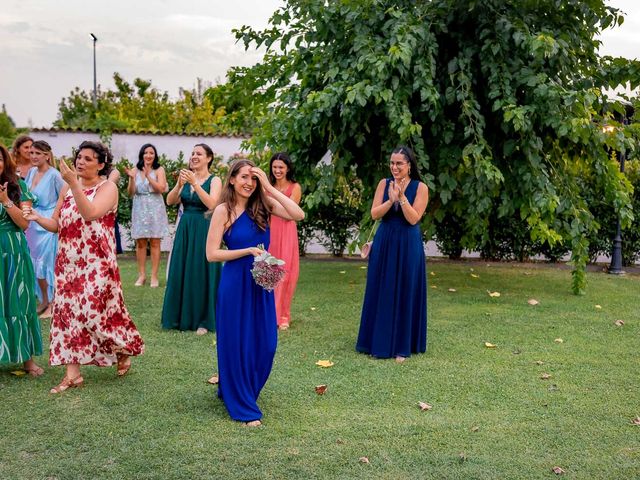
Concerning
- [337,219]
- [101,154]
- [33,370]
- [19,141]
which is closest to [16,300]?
[33,370]

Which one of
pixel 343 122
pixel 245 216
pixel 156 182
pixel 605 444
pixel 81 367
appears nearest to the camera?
pixel 605 444

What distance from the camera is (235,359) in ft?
15.8

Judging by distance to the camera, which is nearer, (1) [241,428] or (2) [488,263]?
(1) [241,428]

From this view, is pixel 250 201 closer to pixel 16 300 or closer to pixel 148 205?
pixel 16 300

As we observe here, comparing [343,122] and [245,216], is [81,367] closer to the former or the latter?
[245,216]

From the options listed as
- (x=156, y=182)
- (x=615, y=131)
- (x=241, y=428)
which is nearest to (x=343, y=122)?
(x=156, y=182)

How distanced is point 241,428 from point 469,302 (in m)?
5.68

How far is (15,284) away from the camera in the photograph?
5.81 metres

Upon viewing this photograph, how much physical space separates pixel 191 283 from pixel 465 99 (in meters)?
4.32

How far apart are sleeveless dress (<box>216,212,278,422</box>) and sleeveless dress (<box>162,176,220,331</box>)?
111 inches

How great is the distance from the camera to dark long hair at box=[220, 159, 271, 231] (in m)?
4.88

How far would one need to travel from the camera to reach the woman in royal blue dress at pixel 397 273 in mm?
6652

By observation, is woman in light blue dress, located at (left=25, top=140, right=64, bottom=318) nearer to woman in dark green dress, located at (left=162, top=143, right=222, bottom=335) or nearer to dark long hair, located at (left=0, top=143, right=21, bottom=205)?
woman in dark green dress, located at (left=162, top=143, right=222, bottom=335)

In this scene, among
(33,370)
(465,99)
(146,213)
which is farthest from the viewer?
(146,213)
